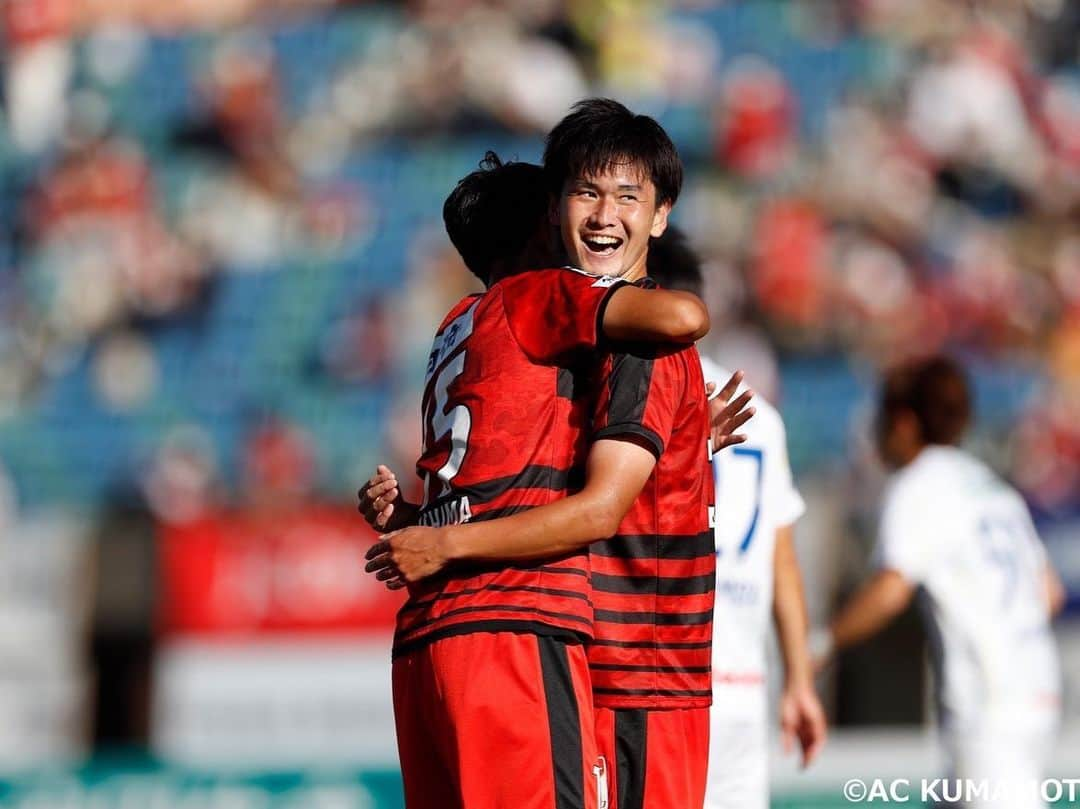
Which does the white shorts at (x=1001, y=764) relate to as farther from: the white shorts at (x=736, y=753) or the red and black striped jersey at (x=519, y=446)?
the red and black striped jersey at (x=519, y=446)

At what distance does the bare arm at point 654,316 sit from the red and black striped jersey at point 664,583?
0.22 m

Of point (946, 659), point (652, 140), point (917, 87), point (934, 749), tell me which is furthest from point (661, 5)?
point (652, 140)

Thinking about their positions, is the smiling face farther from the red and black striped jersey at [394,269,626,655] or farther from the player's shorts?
the player's shorts

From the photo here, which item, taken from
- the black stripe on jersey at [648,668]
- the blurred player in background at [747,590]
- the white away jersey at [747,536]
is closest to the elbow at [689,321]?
the black stripe on jersey at [648,668]

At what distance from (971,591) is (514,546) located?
2.60 meters

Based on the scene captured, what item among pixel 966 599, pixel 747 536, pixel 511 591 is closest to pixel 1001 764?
pixel 966 599

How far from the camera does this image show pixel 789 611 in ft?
15.1

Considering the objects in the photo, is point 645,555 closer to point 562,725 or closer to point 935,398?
point 562,725

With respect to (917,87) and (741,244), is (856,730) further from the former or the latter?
(917,87)

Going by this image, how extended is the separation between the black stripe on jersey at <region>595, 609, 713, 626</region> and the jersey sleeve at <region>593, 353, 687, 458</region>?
350 millimetres

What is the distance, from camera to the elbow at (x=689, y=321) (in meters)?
2.81

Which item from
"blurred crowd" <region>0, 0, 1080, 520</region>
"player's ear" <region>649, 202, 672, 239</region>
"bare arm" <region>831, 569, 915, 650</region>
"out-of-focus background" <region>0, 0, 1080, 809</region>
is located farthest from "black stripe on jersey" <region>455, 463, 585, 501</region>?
"blurred crowd" <region>0, 0, 1080, 520</region>

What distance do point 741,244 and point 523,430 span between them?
912 centimetres

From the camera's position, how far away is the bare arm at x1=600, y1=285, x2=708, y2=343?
282cm
